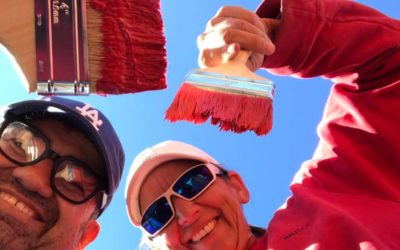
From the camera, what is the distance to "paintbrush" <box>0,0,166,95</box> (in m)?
1.45

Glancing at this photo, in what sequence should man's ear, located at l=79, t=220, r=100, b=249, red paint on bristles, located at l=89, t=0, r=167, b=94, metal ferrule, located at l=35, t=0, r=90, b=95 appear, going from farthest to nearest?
man's ear, located at l=79, t=220, r=100, b=249 → red paint on bristles, located at l=89, t=0, r=167, b=94 → metal ferrule, located at l=35, t=0, r=90, b=95

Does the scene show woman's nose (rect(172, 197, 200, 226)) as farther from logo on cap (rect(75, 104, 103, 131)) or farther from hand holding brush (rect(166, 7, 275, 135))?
hand holding brush (rect(166, 7, 275, 135))

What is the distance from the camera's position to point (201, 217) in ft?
5.45

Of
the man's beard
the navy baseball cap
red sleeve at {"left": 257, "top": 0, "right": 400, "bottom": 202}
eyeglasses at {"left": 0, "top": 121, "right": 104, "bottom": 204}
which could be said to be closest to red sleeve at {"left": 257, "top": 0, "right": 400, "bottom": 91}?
red sleeve at {"left": 257, "top": 0, "right": 400, "bottom": 202}

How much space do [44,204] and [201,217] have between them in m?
0.55

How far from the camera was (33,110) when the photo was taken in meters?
1.72

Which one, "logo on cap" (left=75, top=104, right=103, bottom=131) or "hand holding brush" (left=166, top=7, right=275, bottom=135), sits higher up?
"hand holding brush" (left=166, top=7, right=275, bottom=135)

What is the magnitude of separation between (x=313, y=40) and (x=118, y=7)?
0.66 meters

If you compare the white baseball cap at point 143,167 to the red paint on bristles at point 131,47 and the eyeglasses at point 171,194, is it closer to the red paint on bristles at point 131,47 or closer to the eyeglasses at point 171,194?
the eyeglasses at point 171,194

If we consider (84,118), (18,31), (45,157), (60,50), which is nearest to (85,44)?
(60,50)

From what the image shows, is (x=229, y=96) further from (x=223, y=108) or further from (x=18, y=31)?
(x=18, y=31)

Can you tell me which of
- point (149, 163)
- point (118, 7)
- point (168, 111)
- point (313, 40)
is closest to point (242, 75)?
point (168, 111)

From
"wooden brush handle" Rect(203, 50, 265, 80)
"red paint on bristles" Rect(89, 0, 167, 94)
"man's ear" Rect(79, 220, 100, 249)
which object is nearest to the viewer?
"wooden brush handle" Rect(203, 50, 265, 80)

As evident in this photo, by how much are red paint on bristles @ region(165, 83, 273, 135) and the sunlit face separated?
0.55 meters
